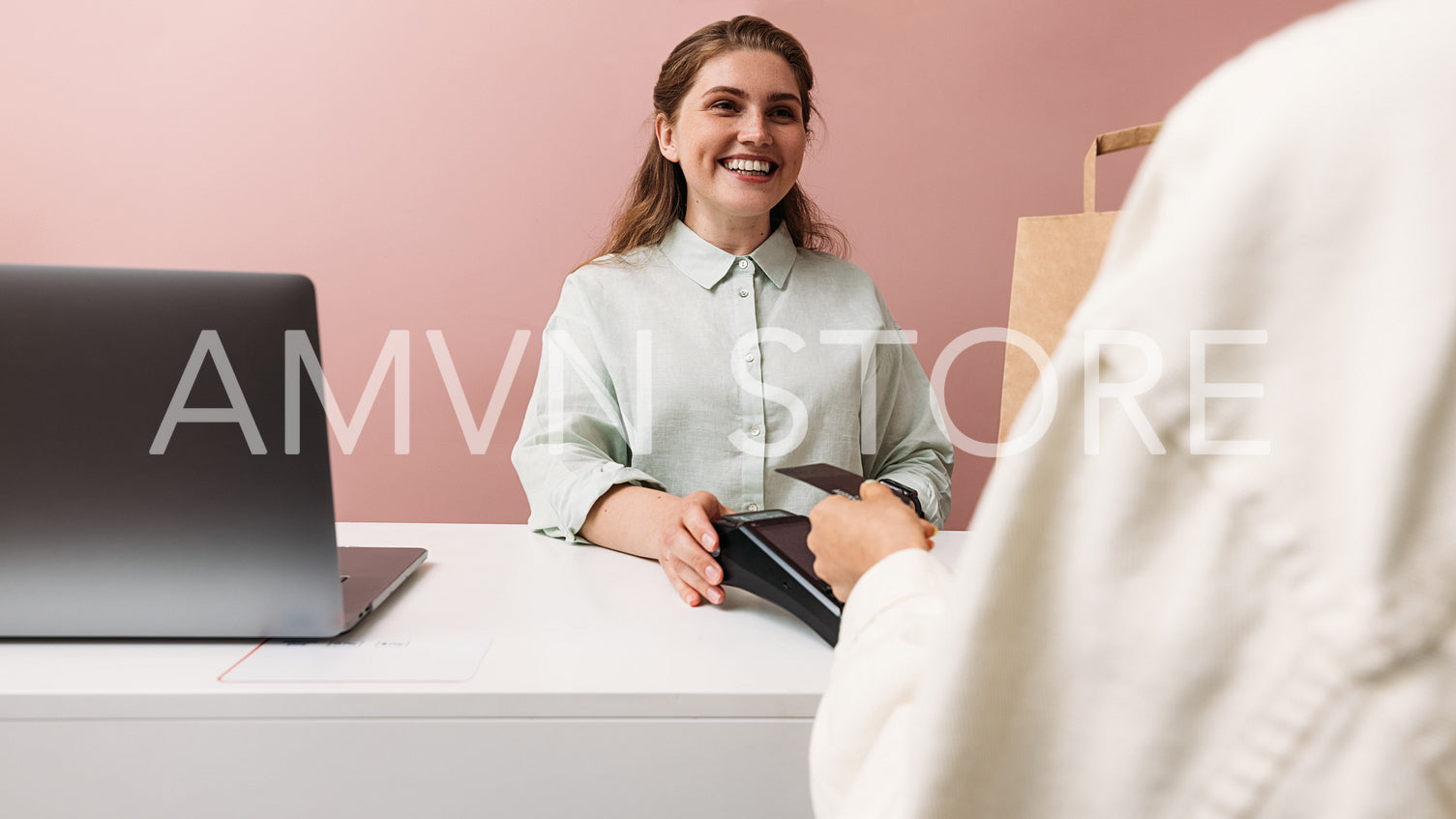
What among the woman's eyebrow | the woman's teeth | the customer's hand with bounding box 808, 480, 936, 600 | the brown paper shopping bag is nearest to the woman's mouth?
the woman's teeth

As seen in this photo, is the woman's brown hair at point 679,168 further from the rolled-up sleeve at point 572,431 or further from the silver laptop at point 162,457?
the silver laptop at point 162,457

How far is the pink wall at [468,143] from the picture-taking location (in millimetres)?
1915

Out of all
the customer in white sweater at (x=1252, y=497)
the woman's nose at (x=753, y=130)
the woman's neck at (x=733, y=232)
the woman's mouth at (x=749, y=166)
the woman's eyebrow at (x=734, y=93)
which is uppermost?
the woman's eyebrow at (x=734, y=93)

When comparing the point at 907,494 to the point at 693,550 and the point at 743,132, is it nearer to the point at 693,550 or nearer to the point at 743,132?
the point at 693,550

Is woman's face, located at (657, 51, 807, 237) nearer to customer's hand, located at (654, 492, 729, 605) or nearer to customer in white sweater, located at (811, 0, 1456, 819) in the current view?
customer's hand, located at (654, 492, 729, 605)

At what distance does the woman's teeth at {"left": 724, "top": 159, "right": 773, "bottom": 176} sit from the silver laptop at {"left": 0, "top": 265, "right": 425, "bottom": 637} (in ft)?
3.08

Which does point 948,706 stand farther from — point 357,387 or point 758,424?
point 357,387

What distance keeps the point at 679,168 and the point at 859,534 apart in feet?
3.78

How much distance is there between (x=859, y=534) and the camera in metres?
0.53

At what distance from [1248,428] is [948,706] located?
0.10 metres

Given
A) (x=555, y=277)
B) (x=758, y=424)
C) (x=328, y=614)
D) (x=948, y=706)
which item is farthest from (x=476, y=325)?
(x=948, y=706)

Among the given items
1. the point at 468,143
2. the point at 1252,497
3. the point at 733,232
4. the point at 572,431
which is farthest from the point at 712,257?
the point at 1252,497

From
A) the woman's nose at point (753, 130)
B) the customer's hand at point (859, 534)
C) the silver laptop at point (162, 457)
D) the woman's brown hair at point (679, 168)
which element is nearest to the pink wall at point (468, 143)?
the woman's brown hair at point (679, 168)

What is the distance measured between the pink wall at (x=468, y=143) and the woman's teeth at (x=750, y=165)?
2.13 feet
